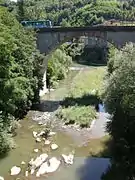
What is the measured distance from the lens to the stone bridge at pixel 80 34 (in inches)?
1681

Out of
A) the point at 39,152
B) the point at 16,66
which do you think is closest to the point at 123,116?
the point at 39,152

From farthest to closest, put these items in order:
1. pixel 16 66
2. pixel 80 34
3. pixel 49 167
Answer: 1. pixel 80 34
2. pixel 16 66
3. pixel 49 167

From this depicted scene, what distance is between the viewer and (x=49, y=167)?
2677 centimetres

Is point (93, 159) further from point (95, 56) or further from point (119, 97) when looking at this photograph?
point (95, 56)

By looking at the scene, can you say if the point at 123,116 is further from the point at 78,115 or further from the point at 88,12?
the point at 88,12

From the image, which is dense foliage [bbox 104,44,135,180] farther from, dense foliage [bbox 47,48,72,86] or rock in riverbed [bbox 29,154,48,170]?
dense foliage [bbox 47,48,72,86]

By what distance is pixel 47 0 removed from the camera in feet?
636

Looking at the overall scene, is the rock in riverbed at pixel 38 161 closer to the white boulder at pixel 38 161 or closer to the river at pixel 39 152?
the white boulder at pixel 38 161

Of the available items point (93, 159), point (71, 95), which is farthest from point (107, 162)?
point (71, 95)

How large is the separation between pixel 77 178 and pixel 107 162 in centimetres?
357

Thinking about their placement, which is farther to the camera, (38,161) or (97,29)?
(97,29)

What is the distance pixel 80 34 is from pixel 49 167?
22098mm

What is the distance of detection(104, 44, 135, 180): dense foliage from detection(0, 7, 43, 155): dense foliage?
27.9 feet

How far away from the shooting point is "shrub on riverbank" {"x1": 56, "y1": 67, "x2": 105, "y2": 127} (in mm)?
36953
